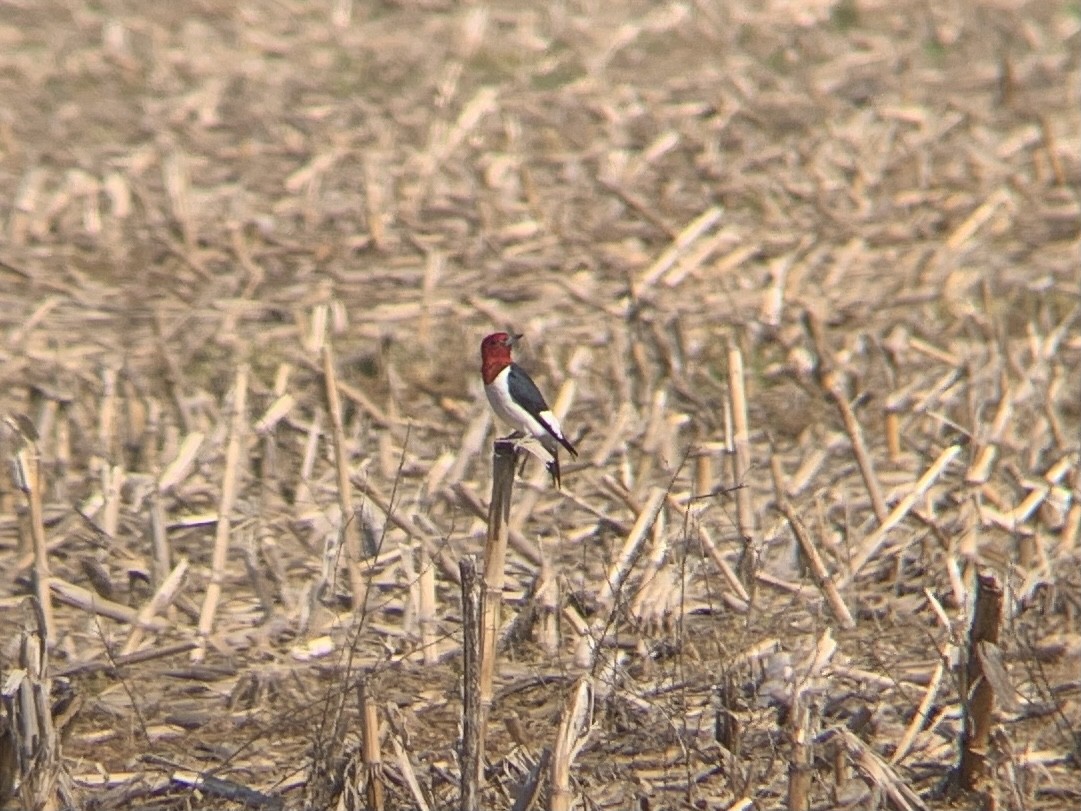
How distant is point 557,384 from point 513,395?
1.96 meters

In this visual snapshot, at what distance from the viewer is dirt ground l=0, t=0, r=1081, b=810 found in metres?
5.90

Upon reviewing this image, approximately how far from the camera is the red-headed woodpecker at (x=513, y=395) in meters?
6.79

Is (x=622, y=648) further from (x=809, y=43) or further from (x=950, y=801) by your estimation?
(x=809, y=43)

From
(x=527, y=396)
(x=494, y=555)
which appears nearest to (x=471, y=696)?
(x=494, y=555)

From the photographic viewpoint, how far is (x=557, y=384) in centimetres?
876

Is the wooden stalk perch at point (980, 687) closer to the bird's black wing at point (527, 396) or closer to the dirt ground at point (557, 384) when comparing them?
the dirt ground at point (557, 384)

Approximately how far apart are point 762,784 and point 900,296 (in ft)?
14.8

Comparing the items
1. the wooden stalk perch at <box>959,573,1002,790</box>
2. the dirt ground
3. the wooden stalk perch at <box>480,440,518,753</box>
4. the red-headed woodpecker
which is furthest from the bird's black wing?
the wooden stalk perch at <box>959,573,1002,790</box>

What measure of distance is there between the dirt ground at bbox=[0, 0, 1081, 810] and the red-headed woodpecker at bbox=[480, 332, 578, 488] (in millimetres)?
442

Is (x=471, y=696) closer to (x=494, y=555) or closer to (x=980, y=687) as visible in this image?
(x=494, y=555)

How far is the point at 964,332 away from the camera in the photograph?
9367 mm

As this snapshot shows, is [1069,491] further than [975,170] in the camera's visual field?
No

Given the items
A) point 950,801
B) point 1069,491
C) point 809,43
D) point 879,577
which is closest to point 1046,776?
point 950,801

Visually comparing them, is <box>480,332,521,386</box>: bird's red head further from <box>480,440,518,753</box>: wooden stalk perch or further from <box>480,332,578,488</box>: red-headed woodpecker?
<box>480,440,518,753</box>: wooden stalk perch
